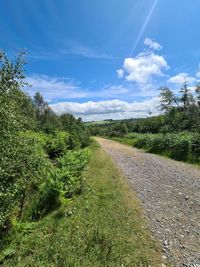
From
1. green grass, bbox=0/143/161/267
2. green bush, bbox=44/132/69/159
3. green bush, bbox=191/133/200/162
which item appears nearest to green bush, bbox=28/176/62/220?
green grass, bbox=0/143/161/267

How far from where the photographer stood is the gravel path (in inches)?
184

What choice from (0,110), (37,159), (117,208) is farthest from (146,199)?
(0,110)

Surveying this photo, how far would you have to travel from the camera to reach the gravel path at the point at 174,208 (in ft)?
15.4

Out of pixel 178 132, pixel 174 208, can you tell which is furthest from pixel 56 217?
pixel 178 132

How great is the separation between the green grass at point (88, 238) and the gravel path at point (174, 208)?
35 centimetres

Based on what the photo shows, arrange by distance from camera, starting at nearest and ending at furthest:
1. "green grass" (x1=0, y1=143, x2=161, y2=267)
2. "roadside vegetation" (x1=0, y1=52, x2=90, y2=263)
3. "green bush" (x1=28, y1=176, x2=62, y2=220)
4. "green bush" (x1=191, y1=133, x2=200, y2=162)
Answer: "green grass" (x1=0, y1=143, x2=161, y2=267) < "roadside vegetation" (x1=0, y1=52, x2=90, y2=263) < "green bush" (x1=28, y1=176, x2=62, y2=220) < "green bush" (x1=191, y1=133, x2=200, y2=162)

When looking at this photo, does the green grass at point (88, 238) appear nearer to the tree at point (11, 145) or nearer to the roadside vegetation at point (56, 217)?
the roadside vegetation at point (56, 217)

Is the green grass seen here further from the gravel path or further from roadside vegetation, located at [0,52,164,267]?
the gravel path

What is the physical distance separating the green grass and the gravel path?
1.15 feet

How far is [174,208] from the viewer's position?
678 cm

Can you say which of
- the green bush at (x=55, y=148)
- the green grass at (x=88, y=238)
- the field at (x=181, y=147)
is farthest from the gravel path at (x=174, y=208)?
the green bush at (x=55, y=148)

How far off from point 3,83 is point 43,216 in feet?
13.7

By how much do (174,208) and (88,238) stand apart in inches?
115

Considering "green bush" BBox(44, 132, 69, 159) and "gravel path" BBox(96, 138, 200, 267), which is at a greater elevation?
"green bush" BBox(44, 132, 69, 159)
